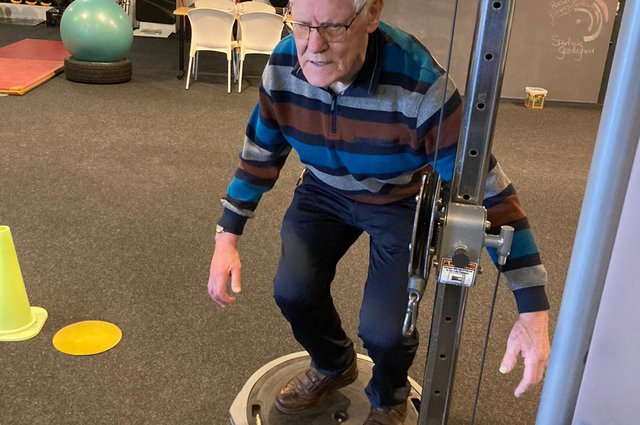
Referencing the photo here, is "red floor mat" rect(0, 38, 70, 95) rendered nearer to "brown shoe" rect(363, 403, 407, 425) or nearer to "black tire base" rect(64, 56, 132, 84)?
"black tire base" rect(64, 56, 132, 84)

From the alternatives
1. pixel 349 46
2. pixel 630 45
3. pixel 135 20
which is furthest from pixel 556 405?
pixel 135 20

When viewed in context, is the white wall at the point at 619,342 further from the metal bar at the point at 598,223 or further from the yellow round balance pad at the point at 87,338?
the yellow round balance pad at the point at 87,338

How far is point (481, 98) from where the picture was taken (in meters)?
0.94

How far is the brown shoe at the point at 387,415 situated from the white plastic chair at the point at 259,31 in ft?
13.0

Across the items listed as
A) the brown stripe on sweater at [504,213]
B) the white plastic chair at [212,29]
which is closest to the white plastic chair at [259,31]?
the white plastic chair at [212,29]

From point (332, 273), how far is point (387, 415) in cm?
39

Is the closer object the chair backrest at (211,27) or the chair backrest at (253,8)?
the chair backrest at (211,27)

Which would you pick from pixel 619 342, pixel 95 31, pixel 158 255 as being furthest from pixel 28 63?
pixel 619 342

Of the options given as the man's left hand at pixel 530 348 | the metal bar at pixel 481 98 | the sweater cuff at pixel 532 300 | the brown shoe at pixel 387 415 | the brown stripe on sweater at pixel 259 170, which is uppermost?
the metal bar at pixel 481 98

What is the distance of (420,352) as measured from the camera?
2.20m

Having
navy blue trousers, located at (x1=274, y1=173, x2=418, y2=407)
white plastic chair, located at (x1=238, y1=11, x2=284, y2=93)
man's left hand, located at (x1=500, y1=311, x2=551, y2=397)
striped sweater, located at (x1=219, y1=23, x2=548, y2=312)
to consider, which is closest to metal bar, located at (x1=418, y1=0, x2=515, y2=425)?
man's left hand, located at (x1=500, y1=311, x2=551, y2=397)

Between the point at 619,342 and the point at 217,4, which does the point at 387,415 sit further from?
the point at 217,4

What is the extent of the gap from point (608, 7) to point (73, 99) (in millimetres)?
4273

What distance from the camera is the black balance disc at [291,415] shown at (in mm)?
1771
